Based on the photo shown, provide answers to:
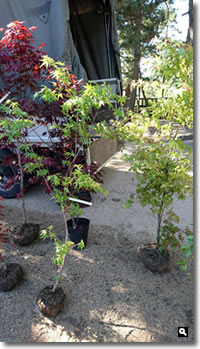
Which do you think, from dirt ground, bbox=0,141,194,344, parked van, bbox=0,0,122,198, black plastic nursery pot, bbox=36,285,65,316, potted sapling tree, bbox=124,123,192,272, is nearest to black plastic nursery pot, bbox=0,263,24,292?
dirt ground, bbox=0,141,194,344

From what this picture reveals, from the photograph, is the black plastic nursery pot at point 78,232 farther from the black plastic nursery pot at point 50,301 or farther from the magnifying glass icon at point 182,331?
the magnifying glass icon at point 182,331

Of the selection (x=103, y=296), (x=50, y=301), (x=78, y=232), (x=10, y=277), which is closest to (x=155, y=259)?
(x=103, y=296)

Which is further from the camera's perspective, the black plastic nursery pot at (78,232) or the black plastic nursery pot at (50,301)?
the black plastic nursery pot at (78,232)

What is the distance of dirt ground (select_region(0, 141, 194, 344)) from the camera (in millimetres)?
1663

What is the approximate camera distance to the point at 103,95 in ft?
5.42

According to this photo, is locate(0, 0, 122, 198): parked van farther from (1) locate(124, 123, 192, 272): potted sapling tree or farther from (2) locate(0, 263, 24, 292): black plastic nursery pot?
(1) locate(124, 123, 192, 272): potted sapling tree

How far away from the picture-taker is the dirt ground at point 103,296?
1663mm

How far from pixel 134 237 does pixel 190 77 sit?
182 cm

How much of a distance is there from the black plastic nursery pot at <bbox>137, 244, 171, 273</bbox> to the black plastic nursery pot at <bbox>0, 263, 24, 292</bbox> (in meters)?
1.12

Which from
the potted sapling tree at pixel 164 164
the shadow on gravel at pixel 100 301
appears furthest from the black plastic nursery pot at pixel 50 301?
the potted sapling tree at pixel 164 164

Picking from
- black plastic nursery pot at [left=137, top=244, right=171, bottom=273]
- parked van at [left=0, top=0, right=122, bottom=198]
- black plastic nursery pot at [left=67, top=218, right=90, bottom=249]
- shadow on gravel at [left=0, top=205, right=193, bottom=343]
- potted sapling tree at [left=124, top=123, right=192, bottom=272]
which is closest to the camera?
shadow on gravel at [left=0, top=205, right=193, bottom=343]

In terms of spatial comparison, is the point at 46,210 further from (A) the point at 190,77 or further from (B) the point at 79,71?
(A) the point at 190,77

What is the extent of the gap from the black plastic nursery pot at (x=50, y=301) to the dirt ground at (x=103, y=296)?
6 centimetres

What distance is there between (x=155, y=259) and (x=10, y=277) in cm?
127
